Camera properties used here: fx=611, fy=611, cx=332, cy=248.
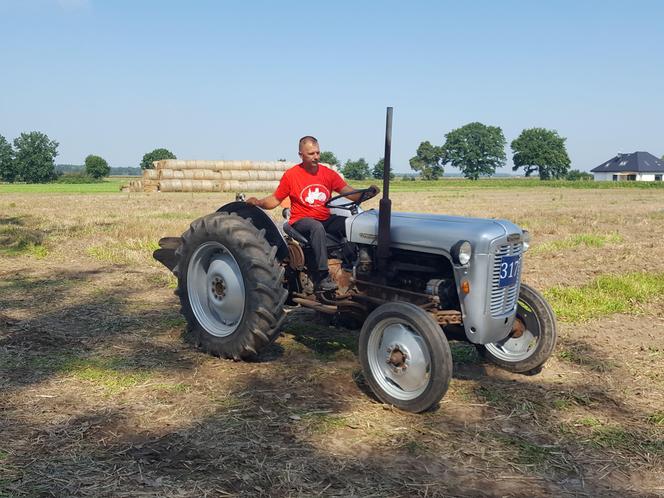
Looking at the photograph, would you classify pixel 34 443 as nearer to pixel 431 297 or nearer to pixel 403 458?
pixel 403 458

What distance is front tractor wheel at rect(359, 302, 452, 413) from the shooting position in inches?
146

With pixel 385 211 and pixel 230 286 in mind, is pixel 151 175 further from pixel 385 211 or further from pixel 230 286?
pixel 385 211

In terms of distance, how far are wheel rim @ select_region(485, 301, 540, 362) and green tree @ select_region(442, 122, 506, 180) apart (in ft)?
366

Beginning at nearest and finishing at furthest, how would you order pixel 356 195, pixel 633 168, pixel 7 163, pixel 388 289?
pixel 388 289 < pixel 356 195 < pixel 7 163 < pixel 633 168

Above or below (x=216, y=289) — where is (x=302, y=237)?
above

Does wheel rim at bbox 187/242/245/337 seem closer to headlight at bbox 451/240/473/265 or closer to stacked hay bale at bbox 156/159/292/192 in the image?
headlight at bbox 451/240/473/265

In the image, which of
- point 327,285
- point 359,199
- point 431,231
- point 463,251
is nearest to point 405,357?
point 463,251

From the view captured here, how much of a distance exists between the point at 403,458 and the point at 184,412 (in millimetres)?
1411

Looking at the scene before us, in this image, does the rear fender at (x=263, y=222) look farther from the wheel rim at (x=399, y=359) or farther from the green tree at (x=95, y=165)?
the green tree at (x=95, y=165)

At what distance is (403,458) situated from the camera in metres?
3.23

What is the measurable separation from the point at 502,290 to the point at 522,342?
2.58ft

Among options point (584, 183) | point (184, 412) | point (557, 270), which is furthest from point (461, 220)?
point (584, 183)

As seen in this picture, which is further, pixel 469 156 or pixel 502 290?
pixel 469 156

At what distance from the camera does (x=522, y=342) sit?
4676mm
